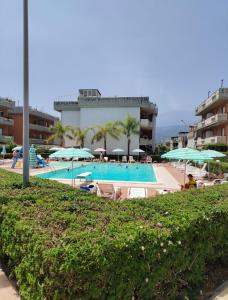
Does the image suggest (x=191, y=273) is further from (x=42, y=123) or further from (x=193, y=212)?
(x=42, y=123)

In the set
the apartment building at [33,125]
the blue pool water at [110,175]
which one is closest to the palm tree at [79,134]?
the apartment building at [33,125]

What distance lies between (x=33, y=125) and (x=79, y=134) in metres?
13.4

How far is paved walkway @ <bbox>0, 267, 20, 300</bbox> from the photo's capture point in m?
3.87

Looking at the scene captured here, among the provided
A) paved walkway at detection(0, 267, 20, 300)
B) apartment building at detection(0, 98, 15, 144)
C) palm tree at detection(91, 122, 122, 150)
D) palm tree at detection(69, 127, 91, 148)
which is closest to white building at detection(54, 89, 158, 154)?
palm tree at detection(69, 127, 91, 148)

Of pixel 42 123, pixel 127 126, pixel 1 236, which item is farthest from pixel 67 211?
pixel 42 123

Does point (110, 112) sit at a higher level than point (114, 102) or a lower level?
lower

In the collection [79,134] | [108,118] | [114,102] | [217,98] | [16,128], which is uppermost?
[114,102]

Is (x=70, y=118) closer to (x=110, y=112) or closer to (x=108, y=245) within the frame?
(x=110, y=112)

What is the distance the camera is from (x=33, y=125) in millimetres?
54875

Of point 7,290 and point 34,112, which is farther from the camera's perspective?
point 34,112

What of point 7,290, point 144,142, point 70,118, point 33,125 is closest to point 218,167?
point 7,290

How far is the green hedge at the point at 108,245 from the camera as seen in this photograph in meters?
2.77

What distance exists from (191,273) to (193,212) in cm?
94

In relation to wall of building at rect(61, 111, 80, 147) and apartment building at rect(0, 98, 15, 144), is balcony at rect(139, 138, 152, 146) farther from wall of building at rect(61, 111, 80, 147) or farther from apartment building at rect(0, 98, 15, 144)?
apartment building at rect(0, 98, 15, 144)
